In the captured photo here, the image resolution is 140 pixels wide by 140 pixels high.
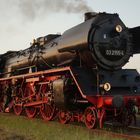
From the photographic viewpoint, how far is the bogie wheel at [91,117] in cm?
1105

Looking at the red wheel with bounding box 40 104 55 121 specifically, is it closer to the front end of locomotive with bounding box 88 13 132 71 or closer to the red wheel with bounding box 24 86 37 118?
the red wheel with bounding box 24 86 37 118

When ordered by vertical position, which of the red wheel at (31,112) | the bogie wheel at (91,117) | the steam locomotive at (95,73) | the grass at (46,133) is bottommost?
the grass at (46,133)

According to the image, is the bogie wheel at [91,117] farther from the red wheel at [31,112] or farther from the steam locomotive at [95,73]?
the red wheel at [31,112]

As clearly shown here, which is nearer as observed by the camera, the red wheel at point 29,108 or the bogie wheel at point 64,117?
the bogie wheel at point 64,117

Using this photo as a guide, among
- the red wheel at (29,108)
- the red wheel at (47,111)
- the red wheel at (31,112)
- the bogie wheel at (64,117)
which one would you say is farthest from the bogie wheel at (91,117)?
the red wheel at (31,112)

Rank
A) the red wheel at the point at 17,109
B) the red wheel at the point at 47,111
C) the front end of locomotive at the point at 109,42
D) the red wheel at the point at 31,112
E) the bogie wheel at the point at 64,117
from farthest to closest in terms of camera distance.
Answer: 1. the red wheel at the point at 17,109
2. the red wheel at the point at 31,112
3. the red wheel at the point at 47,111
4. the bogie wheel at the point at 64,117
5. the front end of locomotive at the point at 109,42

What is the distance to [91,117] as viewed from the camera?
444 inches

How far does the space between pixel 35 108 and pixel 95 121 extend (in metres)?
4.83

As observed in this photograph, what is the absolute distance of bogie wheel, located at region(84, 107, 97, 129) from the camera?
435 inches

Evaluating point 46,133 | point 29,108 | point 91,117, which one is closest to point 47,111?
point 29,108

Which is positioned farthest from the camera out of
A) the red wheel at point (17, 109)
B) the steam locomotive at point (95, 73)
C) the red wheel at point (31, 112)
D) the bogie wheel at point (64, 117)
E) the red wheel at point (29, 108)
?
the red wheel at point (17, 109)

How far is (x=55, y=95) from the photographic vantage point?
39.5 feet

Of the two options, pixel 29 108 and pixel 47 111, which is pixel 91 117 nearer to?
pixel 47 111

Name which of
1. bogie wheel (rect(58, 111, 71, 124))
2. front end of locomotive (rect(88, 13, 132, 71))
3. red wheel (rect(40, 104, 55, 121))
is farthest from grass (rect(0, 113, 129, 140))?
front end of locomotive (rect(88, 13, 132, 71))
